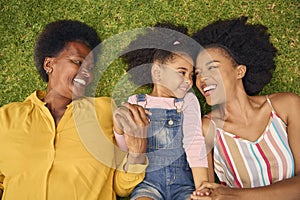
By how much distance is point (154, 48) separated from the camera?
2.79m

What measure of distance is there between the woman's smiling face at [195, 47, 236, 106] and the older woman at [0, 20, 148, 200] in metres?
0.45

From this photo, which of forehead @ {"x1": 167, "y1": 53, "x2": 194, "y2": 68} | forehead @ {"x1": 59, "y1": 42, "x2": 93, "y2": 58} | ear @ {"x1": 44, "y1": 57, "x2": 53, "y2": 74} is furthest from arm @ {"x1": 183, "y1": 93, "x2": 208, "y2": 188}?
ear @ {"x1": 44, "y1": 57, "x2": 53, "y2": 74}

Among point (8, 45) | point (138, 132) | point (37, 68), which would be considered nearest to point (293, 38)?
point (138, 132)

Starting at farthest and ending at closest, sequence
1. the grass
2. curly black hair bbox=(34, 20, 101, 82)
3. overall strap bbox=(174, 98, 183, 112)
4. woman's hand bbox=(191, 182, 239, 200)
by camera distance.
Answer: the grass < curly black hair bbox=(34, 20, 101, 82) < overall strap bbox=(174, 98, 183, 112) < woman's hand bbox=(191, 182, 239, 200)

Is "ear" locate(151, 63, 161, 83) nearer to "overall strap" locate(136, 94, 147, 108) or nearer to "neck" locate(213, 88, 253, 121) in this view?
"overall strap" locate(136, 94, 147, 108)

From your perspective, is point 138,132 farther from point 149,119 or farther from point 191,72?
point 191,72

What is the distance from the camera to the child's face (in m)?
2.60

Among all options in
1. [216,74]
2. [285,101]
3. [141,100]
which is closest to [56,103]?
[141,100]

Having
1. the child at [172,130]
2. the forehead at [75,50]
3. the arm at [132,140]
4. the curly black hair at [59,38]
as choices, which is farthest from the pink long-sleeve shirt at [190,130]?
the curly black hair at [59,38]

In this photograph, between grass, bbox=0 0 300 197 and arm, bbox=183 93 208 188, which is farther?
grass, bbox=0 0 300 197

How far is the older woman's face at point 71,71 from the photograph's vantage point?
101 inches

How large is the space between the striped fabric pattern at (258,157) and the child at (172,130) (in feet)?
0.46

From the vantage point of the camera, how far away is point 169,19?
3.10m

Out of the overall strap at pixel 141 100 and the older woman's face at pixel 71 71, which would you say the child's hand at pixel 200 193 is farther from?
the older woman's face at pixel 71 71
